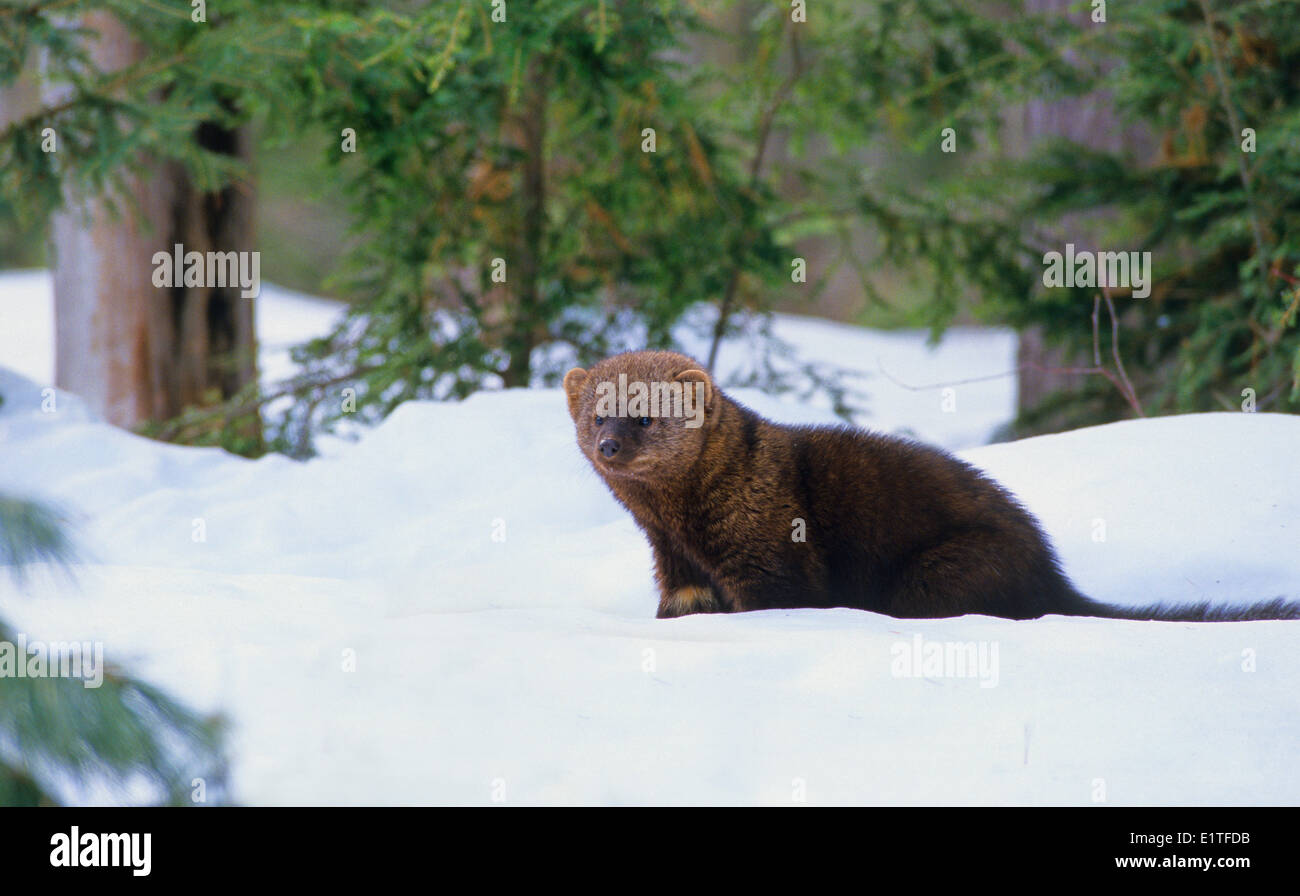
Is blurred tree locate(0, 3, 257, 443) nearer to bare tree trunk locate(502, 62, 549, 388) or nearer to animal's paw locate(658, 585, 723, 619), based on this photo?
bare tree trunk locate(502, 62, 549, 388)

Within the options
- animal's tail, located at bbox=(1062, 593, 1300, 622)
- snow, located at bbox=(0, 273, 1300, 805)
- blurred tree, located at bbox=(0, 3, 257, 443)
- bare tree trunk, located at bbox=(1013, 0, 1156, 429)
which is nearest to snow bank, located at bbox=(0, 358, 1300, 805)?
snow, located at bbox=(0, 273, 1300, 805)

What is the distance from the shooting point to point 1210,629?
3801 millimetres

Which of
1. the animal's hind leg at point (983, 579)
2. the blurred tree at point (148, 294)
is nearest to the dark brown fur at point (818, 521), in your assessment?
the animal's hind leg at point (983, 579)

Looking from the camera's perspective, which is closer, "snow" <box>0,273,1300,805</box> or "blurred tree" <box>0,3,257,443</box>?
"snow" <box>0,273,1300,805</box>

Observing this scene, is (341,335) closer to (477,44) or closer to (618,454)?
→ (477,44)

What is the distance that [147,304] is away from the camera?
8.58 meters

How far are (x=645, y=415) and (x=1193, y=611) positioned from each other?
2.05 m

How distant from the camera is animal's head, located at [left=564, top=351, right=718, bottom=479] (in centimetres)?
459

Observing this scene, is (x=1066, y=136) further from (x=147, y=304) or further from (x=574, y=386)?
(x=147, y=304)

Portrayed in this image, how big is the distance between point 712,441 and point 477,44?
281cm

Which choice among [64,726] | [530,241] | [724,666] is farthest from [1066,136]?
[64,726]

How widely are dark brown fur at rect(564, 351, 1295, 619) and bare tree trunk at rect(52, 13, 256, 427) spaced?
4656 millimetres

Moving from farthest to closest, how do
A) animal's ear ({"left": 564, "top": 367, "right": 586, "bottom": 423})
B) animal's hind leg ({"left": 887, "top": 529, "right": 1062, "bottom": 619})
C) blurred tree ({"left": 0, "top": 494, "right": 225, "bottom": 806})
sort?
animal's ear ({"left": 564, "top": 367, "right": 586, "bottom": 423})
animal's hind leg ({"left": 887, "top": 529, "right": 1062, "bottom": 619})
blurred tree ({"left": 0, "top": 494, "right": 225, "bottom": 806})
